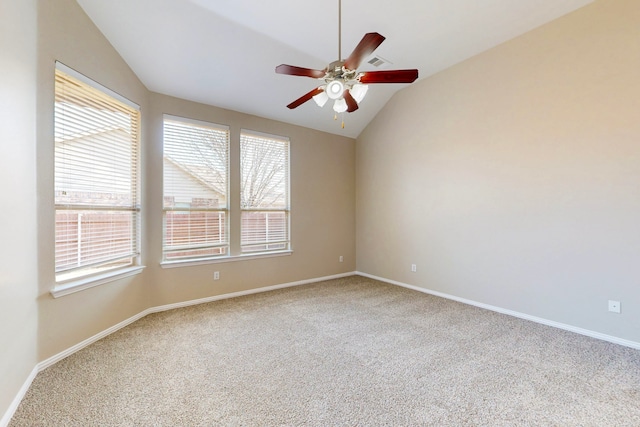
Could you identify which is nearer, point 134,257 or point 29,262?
point 29,262

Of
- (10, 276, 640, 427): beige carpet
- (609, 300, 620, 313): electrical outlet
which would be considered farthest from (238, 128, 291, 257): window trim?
(609, 300, 620, 313): electrical outlet

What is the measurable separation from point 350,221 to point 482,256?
2.48 meters

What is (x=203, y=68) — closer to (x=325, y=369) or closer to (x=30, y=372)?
(x=30, y=372)

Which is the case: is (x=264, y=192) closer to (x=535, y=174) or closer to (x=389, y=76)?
(x=389, y=76)

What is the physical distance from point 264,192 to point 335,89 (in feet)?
8.80

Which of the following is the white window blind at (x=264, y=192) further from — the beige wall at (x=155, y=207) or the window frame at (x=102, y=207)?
the window frame at (x=102, y=207)

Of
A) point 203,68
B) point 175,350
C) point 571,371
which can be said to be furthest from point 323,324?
point 203,68

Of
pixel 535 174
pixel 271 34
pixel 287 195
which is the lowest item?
pixel 287 195

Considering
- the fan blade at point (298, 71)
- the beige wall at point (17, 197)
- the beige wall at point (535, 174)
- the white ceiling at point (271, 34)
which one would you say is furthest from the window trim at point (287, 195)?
the beige wall at point (17, 197)

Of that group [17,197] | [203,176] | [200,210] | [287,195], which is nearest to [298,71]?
[17,197]

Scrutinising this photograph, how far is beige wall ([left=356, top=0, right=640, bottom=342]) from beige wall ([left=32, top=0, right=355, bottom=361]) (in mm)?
1263

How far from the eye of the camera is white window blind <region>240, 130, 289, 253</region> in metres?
4.44

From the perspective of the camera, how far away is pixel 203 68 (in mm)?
3404

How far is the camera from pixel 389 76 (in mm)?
2080
